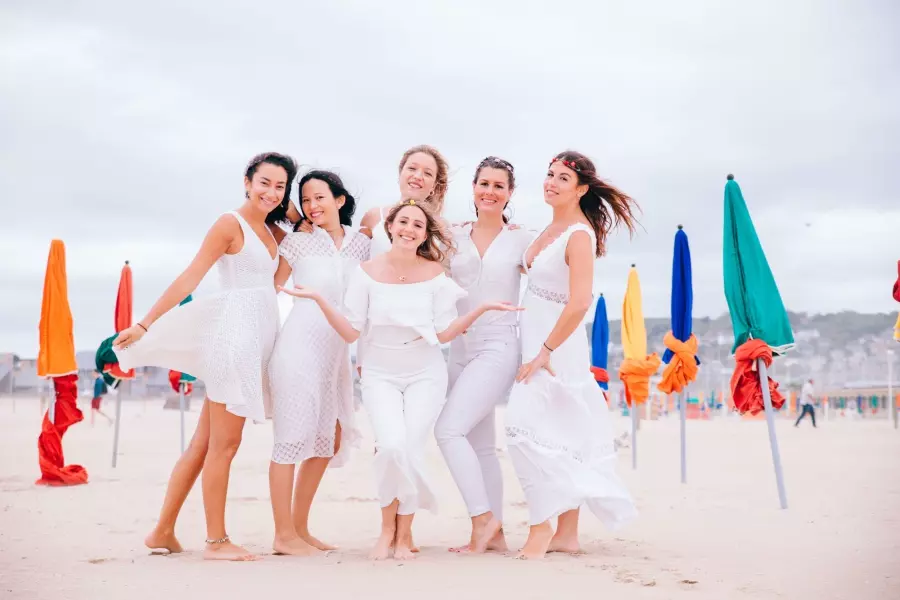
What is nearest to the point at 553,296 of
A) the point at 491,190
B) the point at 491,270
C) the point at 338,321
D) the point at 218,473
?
the point at 491,270

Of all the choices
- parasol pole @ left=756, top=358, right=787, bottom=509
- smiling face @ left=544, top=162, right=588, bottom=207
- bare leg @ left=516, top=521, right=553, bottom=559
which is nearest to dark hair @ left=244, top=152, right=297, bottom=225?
smiling face @ left=544, top=162, right=588, bottom=207

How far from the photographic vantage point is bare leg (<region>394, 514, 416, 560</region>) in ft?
15.6

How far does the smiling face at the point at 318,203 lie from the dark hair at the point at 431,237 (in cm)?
40

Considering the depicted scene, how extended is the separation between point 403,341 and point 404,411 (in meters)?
0.41

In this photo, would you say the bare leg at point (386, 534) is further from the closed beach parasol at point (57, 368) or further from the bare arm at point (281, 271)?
the closed beach parasol at point (57, 368)

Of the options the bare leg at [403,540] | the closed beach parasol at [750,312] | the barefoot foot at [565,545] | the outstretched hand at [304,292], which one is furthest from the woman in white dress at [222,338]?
the closed beach parasol at [750,312]

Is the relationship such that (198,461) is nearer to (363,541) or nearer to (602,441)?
(363,541)

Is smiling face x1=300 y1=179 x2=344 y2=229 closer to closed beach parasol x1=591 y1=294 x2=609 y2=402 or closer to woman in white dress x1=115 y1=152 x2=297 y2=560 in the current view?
woman in white dress x1=115 y1=152 x2=297 y2=560

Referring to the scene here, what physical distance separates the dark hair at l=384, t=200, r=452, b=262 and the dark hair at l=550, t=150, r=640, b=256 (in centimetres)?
85

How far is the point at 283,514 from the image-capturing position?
5.09m

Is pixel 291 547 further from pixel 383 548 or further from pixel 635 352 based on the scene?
pixel 635 352

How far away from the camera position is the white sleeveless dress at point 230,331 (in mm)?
5012

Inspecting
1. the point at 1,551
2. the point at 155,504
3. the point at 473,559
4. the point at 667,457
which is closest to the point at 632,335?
the point at 667,457

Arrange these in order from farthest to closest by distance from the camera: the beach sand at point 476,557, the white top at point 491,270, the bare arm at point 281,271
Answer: the bare arm at point 281,271, the white top at point 491,270, the beach sand at point 476,557
